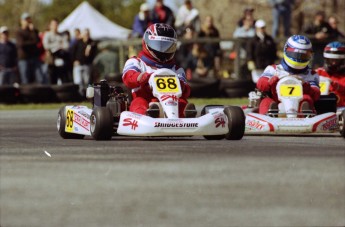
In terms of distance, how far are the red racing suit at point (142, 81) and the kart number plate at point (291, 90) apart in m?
1.60

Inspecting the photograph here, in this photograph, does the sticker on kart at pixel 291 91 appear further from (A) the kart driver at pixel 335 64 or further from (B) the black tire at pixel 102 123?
(B) the black tire at pixel 102 123

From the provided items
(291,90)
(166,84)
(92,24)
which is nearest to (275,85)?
(291,90)

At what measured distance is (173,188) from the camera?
24.6 ft

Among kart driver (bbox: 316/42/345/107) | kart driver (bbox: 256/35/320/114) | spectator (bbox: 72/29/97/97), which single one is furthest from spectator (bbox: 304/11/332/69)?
kart driver (bbox: 256/35/320/114)

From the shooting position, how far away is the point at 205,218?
7.04 meters

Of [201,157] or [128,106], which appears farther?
[128,106]

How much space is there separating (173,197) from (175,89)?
13.5 feet

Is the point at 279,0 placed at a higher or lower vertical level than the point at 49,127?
higher

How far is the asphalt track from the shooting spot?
705cm

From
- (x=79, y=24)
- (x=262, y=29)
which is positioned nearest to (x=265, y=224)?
(x=262, y=29)

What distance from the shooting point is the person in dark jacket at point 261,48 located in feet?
69.3

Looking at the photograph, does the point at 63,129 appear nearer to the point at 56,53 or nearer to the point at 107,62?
the point at 56,53

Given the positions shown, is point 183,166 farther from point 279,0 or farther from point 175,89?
point 279,0

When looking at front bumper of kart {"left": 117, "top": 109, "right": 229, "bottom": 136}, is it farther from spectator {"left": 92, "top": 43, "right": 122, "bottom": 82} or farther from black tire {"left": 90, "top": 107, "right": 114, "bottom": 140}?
spectator {"left": 92, "top": 43, "right": 122, "bottom": 82}
